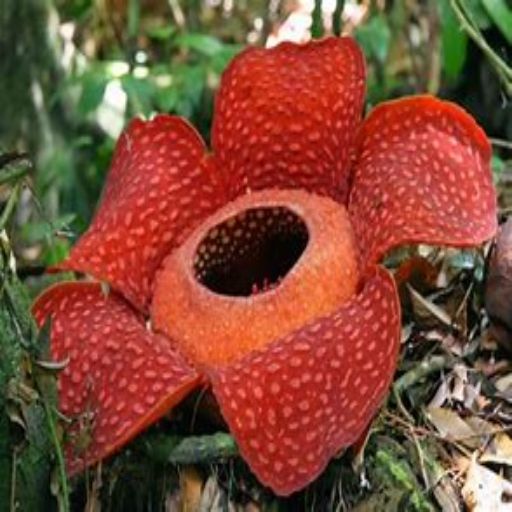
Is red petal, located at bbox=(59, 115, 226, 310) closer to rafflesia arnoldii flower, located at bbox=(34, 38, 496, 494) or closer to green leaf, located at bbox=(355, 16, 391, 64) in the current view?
rafflesia arnoldii flower, located at bbox=(34, 38, 496, 494)

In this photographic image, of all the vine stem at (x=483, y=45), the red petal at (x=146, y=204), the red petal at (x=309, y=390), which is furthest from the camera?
the vine stem at (x=483, y=45)

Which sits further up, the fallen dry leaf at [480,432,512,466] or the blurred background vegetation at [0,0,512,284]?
the fallen dry leaf at [480,432,512,466]

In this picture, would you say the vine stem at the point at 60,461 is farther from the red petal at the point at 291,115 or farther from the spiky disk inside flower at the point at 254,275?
the red petal at the point at 291,115

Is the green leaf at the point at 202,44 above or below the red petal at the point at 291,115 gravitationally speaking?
below

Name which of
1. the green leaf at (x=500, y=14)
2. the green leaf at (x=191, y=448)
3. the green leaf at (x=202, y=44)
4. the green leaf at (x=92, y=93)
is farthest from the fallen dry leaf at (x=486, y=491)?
the green leaf at (x=202, y=44)

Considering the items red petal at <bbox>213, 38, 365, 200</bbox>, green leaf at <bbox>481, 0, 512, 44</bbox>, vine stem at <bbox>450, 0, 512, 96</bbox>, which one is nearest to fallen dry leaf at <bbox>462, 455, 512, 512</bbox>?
red petal at <bbox>213, 38, 365, 200</bbox>
